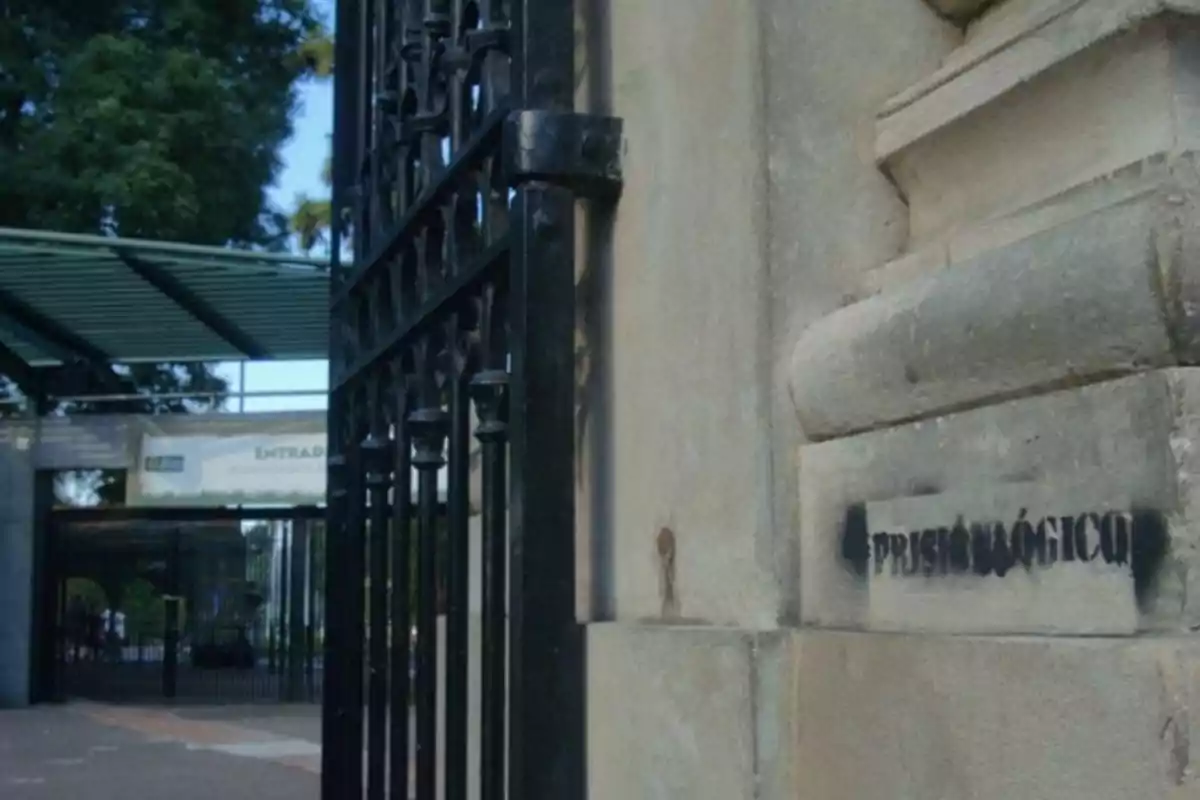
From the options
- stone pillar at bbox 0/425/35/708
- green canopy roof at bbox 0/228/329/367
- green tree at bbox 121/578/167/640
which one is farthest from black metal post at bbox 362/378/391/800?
green tree at bbox 121/578/167/640

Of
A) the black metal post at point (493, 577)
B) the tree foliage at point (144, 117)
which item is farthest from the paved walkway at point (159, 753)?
the black metal post at point (493, 577)

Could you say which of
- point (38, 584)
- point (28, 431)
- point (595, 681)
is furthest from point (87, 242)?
point (595, 681)

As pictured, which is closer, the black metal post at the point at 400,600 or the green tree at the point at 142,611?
the black metal post at the point at 400,600

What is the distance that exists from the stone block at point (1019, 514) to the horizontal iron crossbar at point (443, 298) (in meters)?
0.78

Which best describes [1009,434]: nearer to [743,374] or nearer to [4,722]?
[743,374]

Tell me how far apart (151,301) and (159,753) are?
15.3ft

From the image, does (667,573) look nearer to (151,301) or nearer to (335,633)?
(335,633)

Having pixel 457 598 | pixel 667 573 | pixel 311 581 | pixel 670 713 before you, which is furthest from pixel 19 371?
pixel 670 713

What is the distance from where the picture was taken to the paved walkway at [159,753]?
11.7 meters

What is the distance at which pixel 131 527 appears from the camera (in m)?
20.3

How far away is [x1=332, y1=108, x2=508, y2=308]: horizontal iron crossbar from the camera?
2.66 metres

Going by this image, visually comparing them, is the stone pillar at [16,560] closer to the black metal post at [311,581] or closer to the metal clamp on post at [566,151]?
Answer: the black metal post at [311,581]

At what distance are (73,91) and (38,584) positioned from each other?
5.87 m

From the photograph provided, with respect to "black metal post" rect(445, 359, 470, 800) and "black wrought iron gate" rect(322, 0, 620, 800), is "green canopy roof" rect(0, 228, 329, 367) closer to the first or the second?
"black wrought iron gate" rect(322, 0, 620, 800)
